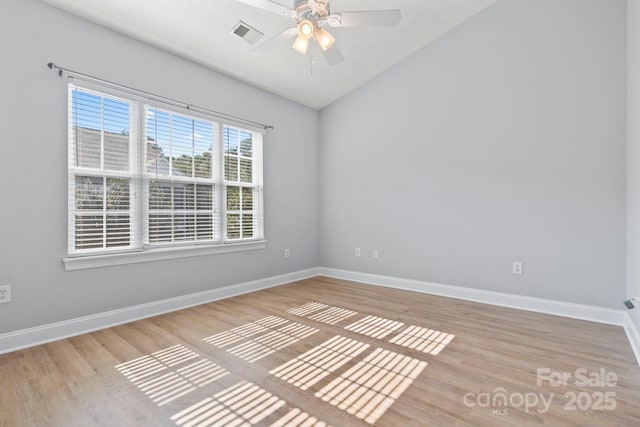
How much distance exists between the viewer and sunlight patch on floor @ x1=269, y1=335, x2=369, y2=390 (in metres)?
1.95

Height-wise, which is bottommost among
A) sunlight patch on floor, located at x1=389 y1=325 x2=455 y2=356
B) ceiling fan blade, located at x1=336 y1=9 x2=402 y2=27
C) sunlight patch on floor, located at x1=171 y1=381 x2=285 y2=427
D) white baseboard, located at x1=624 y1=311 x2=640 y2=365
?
sunlight patch on floor, located at x1=171 y1=381 x2=285 y2=427

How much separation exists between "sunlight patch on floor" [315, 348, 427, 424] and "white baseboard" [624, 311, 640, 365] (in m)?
1.53

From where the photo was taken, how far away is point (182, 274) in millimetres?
3338

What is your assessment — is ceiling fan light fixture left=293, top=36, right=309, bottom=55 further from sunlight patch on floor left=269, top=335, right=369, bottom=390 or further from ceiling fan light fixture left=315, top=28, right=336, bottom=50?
sunlight patch on floor left=269, top=335, right=369, bottom=390

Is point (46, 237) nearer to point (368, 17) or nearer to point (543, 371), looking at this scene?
point (368, 17)

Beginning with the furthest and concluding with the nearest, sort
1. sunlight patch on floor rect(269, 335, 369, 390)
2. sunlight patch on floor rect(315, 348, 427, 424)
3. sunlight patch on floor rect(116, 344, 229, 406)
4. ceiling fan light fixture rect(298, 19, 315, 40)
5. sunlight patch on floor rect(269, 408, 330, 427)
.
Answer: ceiling fan light fixture rect(298, 19, 315, 40), sunlight patch on floor rect(269, 335, 369, 390), sunlight patch on floor rect(116, 344, 229, 406), sunlight patch on floor rect(315, 348, 427, 424), sunlight patch on floor rect(269, 408, 330, 427)

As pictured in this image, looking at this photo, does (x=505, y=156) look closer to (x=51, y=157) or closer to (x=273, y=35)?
(x=273, y=35)

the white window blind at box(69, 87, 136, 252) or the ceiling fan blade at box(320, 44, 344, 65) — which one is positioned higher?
the ceiling fan blade at box(320, 44, 344, 65)

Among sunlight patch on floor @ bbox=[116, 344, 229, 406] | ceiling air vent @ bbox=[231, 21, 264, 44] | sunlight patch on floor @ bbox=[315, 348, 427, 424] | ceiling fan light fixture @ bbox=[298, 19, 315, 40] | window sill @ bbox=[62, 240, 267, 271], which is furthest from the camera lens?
window sill @ bbox=[62, 240, 267, 271]

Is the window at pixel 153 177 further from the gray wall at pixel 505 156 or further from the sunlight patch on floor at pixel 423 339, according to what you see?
the sunlight patch on floor at pixel 423 339

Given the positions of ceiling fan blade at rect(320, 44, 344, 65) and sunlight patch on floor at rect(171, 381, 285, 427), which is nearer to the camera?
sunlight patch on floor at rect(171, 381, 285, 427)

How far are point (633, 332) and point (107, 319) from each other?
430 centimetres

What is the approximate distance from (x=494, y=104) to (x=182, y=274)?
3.86 metres

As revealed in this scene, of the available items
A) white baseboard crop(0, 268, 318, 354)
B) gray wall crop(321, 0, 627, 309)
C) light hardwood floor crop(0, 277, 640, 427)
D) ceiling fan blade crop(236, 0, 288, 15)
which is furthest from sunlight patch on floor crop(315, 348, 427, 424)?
ceiling fan blade crop(236, 0, 288, 15)
